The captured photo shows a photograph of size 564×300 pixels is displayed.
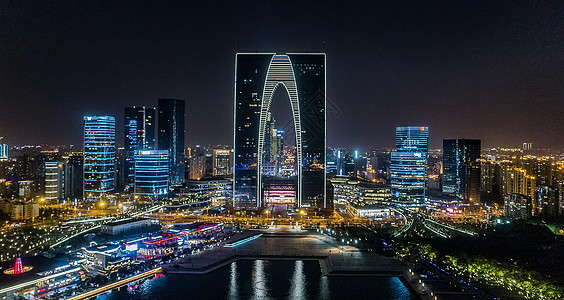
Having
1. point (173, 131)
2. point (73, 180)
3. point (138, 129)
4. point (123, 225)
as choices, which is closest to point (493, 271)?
point (123, 225)

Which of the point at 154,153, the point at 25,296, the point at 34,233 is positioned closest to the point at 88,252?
the point at 25,296

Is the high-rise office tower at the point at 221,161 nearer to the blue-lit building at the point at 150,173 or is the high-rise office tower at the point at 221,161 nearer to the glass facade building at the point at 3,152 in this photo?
the blue-lit building at the point at 150,173

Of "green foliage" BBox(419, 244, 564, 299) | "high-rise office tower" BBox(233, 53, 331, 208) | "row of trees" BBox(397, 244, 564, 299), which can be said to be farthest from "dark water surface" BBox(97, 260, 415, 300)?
"high-rise office tower" BBox(233, 53, 331, 208)

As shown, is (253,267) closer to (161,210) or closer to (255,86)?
(161,210)

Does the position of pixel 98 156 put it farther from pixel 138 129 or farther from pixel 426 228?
pixel 426 228

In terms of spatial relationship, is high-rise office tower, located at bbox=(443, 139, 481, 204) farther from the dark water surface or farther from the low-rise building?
the low-rise building

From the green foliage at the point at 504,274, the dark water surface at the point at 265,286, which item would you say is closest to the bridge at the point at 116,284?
the dark water surface at the point at 265,286
